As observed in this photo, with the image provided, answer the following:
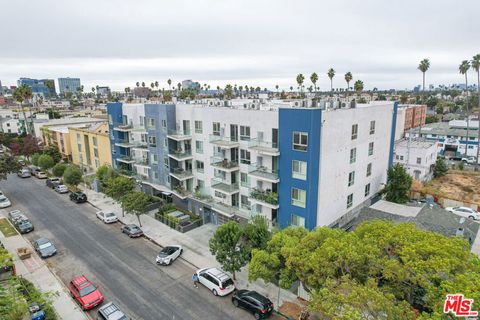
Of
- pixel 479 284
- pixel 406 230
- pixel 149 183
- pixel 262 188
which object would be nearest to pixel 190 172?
pixel 149 183

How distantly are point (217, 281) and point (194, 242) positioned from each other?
9224 millimetres

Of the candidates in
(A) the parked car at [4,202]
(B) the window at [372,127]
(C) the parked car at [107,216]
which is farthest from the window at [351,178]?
(A) the parked car at [4,202]

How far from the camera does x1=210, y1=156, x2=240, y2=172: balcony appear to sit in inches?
1271

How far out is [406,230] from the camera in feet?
58.6

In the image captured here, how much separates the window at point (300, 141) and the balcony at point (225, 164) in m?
8.27

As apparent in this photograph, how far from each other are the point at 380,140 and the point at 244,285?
75.1ft

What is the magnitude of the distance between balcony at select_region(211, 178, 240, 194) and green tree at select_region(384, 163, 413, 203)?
19.0m

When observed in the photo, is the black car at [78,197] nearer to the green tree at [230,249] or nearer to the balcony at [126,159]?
the balcony at [126,159]

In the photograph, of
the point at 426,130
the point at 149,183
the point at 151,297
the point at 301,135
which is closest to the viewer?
the point at 151,297

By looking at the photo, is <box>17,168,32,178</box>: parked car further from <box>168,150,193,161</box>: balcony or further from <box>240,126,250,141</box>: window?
<box>240,126,250,141</box>: window

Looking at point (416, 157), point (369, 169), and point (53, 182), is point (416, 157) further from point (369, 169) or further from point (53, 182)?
point (53, 182)

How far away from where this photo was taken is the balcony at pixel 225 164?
3228cm

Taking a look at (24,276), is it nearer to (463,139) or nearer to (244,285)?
(244,285)

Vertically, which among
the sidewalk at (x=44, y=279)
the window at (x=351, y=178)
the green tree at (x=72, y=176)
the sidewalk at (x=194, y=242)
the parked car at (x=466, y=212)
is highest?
the window at (x=351, y=178)
